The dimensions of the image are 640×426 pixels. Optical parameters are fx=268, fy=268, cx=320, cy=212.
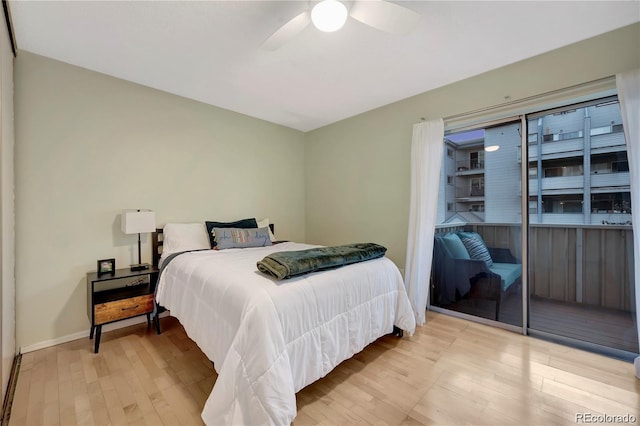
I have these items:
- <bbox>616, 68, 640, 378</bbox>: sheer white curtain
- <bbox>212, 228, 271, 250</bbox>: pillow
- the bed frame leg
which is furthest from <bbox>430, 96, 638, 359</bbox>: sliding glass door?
<bbox>212, 228, 271, 250</bbox>: pillow

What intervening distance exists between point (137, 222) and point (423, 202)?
2895mm

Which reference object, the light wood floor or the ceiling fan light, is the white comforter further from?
the ceiling fan light

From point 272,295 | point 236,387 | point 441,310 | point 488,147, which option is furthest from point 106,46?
point 441,310

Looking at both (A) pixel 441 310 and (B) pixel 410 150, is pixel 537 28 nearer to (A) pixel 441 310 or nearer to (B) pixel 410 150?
(B) pixel 410 150

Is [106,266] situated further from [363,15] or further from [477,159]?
[477,159]

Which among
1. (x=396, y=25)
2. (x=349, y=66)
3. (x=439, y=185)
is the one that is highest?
(x=349, y=66)

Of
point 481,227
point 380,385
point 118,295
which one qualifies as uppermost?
point 481,227

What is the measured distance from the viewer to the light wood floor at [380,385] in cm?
158

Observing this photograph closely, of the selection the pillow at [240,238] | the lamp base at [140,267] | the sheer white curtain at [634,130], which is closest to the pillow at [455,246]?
the sheer white curtain at [634,130]

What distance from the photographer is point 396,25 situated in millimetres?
1659

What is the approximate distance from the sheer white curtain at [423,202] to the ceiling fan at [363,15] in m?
1.42

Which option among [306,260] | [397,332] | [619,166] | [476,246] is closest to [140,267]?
[306,260]

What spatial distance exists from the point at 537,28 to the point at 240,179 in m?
3.35

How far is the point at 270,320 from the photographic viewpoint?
1.48m
